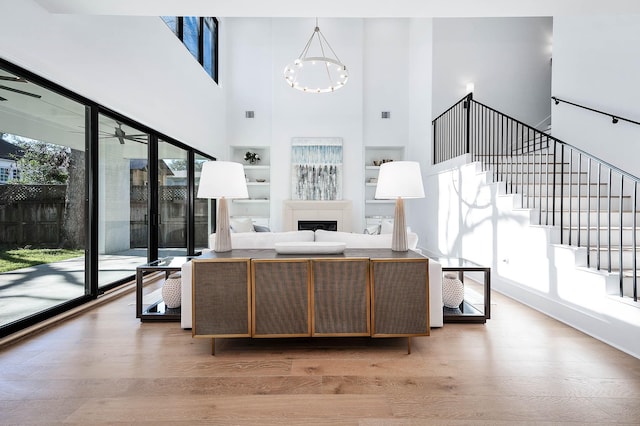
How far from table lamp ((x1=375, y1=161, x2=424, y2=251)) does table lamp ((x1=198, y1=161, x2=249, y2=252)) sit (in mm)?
1145

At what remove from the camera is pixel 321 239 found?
10.4 ft

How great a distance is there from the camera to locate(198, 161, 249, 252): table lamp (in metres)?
2.61

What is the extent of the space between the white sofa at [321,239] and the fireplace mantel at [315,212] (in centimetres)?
457

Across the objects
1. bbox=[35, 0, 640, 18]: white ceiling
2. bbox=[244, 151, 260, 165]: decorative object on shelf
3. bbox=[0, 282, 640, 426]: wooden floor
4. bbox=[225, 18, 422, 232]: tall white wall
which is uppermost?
bbox=[225, 18, 422, 232]: tall white wall

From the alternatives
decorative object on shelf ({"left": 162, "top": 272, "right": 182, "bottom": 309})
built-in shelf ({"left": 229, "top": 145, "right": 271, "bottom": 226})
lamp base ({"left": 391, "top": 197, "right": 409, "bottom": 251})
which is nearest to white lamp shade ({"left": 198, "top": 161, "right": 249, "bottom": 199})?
decorative object on shelf ({"left": 162, "top": 272, "right": 182, "bottom": 309})

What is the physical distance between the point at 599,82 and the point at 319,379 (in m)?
5.18

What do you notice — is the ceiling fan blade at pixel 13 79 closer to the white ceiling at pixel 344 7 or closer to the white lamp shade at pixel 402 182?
the white ceiling at pixel 344 7

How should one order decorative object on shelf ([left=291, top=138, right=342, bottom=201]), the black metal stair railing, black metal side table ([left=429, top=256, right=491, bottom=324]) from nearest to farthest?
the black metal stair railing < black metal side table ([left=429, top=256, right=491, bottom=324]) < decorative object on shelf ([left=291, top=138, right=342, bottom=201])

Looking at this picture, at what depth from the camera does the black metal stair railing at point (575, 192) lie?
284 cm

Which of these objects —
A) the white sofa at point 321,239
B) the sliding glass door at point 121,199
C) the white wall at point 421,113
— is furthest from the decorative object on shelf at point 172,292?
the white wall at point 421,113

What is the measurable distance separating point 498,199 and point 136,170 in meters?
4.75

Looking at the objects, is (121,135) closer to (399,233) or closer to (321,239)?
(321,239)

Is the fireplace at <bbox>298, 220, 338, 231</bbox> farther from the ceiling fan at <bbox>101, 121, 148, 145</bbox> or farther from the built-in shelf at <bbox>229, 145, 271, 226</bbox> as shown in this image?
the ceiling fan at <bbox>101, 121, 148, 145</bbox>

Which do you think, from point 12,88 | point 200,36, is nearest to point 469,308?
point 12,88
